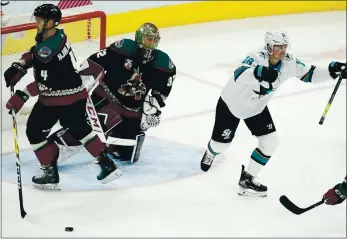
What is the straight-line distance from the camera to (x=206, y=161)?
3996 millimetres

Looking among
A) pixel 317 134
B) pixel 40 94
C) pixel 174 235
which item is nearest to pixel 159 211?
pixel 174 235

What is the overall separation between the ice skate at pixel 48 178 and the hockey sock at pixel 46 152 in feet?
0.09

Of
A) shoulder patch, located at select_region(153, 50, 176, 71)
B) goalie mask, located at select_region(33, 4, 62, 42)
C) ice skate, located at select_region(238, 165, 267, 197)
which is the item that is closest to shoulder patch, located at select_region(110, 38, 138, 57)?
shoulder patch, located at select_region(153, 50, 176, 71)

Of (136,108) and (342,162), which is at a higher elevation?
(136,108)

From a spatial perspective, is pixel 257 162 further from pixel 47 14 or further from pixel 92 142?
pixel 47 14

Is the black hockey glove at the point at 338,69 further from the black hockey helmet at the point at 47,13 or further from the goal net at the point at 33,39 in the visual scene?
the goal net at the point at 33,39

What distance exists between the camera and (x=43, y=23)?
3465 mm

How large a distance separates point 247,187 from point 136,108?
0.70 metres

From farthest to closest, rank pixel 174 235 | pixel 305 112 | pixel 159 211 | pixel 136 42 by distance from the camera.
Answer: pixel 305 112, pixel 136 42, pixel 159 211, pixel 174 235

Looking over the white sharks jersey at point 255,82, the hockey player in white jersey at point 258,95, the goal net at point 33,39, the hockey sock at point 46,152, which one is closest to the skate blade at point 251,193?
the hockey player in white jersey at point 258,95

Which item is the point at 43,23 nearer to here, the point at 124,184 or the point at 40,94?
the point at 40,94

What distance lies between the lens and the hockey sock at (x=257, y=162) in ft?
12.5

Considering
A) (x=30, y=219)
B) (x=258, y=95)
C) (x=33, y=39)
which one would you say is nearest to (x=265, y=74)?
(x=258, y=95)

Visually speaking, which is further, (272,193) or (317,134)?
(317,134)
